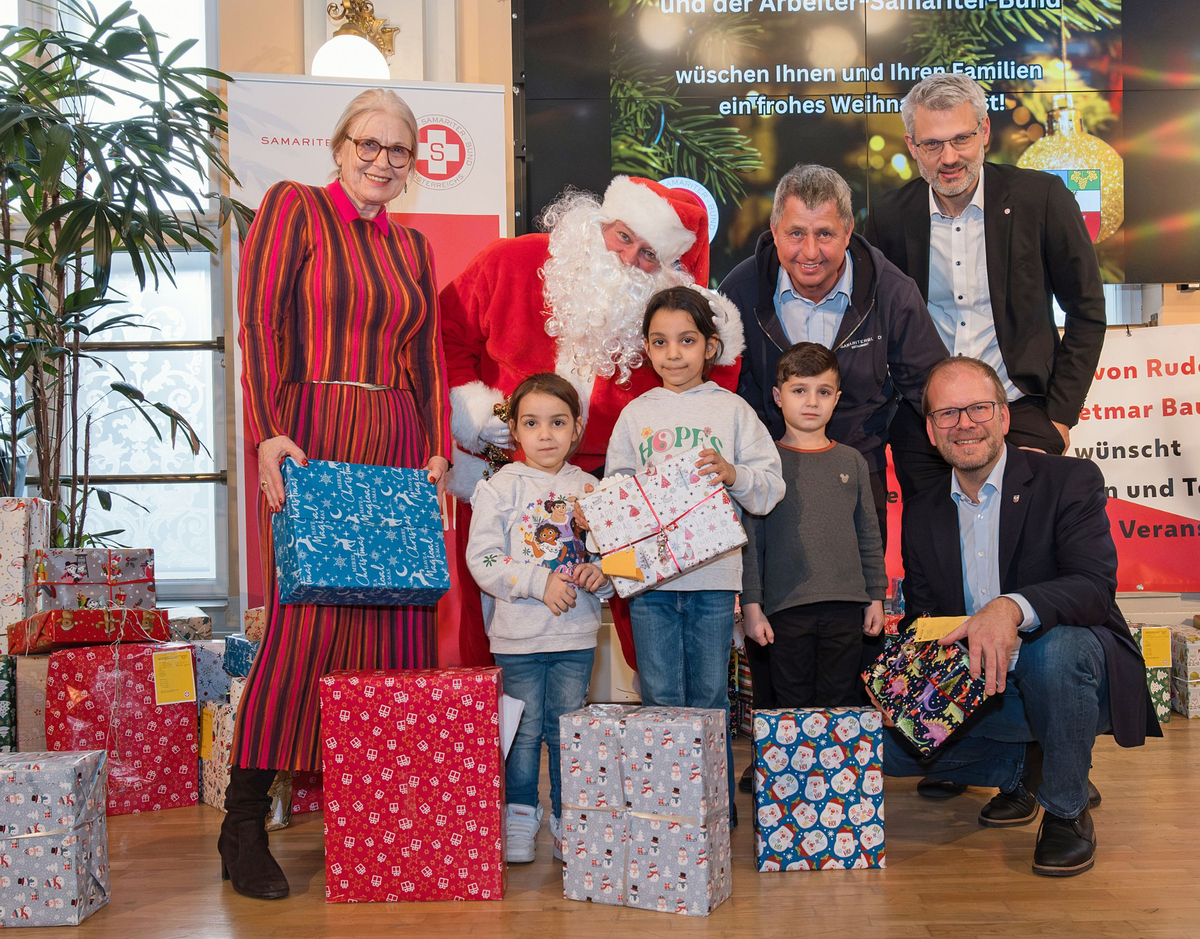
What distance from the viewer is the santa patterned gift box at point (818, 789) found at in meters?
2.37

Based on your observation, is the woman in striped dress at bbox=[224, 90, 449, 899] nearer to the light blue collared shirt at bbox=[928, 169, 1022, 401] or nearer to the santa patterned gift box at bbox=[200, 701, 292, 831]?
the santa patterned gift box at bbox=[200, 701, 292, 831]

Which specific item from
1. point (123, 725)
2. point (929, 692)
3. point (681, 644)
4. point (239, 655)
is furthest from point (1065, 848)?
point (123, 725)

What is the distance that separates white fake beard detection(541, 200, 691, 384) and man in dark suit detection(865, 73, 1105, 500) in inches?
31.0

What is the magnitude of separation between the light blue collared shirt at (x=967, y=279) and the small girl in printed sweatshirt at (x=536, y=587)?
4.11 feet

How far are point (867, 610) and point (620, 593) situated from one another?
70cm

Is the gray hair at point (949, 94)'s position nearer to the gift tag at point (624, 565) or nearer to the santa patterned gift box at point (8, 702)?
the gift tag at point (624, 565)

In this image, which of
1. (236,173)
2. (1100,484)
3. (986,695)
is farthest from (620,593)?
(236,173)

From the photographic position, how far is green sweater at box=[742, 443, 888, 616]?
2.63 metres

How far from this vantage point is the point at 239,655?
128 inches

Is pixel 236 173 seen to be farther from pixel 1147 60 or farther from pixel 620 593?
pixel 1147 60

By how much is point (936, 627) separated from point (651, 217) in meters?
1.31

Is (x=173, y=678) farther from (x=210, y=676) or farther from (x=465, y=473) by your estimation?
(x=465, y=473)

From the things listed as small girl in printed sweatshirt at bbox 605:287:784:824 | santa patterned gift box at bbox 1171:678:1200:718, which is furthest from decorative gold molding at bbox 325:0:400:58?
santa patterned gift box at bbox 1171:678:1200:718

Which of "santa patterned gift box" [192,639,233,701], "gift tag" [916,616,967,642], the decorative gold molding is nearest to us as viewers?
"gift tag" [916,616,967,642]
